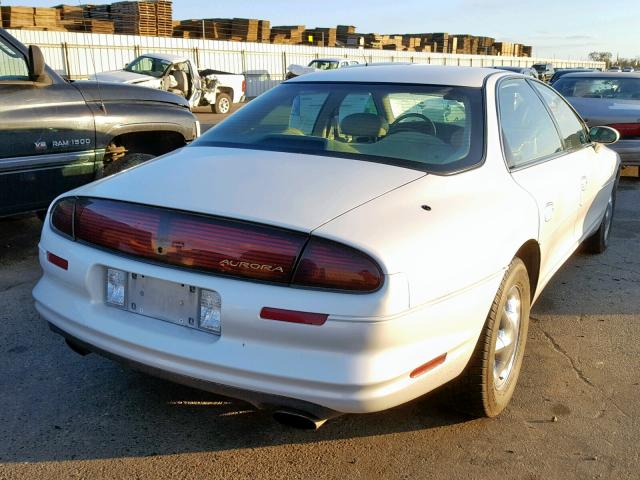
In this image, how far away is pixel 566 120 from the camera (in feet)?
14.5

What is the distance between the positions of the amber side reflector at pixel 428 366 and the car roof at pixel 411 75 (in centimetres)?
167

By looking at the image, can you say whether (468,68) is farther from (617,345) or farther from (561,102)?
(617,345)

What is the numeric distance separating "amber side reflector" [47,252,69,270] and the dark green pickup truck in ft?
7.58

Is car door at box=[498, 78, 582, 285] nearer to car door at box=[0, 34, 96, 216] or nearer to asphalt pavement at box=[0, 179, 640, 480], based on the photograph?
asphalt pavement at box=[0, 179, 640, 480]

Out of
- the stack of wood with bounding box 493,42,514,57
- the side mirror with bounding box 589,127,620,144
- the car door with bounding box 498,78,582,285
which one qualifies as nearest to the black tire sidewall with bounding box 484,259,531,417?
the car door with bounding box 498,78,582,285

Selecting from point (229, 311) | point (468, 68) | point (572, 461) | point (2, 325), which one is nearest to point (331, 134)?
point (468, 68)

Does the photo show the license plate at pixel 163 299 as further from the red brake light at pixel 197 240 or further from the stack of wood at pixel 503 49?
the stack of wood at pixel 503 49

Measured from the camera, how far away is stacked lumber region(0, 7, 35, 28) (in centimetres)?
2236

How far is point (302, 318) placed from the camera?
85.4 inches

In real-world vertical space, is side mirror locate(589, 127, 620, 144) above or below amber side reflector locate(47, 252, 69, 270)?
above

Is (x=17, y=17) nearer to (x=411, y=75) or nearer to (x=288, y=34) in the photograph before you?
(x=288, y=34)

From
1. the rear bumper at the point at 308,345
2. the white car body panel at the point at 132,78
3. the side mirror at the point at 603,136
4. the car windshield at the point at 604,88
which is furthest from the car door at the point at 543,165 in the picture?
the white car body panel at the point at 132,78

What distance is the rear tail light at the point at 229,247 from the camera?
86.1 inches

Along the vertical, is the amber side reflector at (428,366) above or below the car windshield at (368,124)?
below
